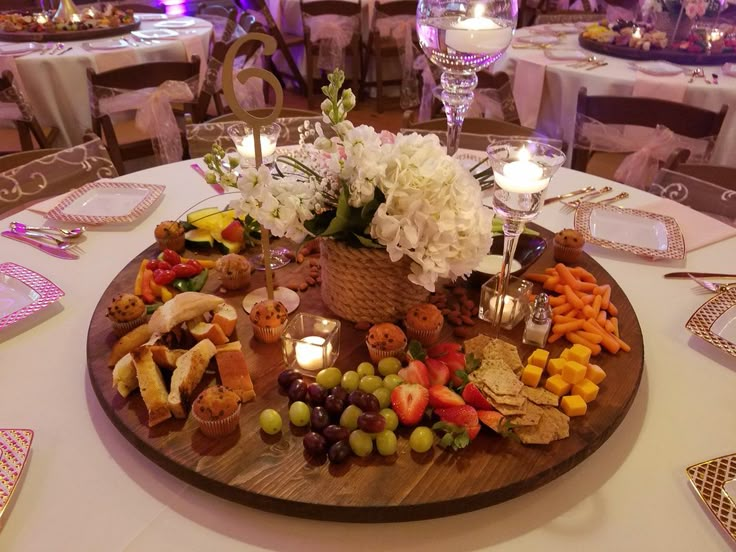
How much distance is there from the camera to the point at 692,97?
2551 mm

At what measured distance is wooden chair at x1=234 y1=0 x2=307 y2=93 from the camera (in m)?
4.75

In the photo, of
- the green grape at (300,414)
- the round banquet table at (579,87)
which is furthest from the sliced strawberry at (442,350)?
the round banquet table at (579,87)

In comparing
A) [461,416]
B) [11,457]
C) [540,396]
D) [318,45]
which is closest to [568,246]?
[540,396]

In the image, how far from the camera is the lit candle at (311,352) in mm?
955

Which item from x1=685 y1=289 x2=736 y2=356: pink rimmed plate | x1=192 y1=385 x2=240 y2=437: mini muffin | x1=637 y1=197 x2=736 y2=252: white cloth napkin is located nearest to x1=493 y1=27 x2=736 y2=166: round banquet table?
x1=637 y1=197 x2=736 y2=252: white cloth napkin

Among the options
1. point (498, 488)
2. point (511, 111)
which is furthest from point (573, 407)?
point (511, 111)

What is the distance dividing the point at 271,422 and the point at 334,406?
10cm

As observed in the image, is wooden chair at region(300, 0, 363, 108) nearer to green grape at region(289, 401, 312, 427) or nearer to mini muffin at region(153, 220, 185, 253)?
mini muffin at region(153, 220, 185, 253)

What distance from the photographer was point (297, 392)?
0.88 meters

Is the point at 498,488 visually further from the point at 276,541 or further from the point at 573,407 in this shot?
the point at 276,541

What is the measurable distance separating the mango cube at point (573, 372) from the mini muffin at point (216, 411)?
0.53 meters

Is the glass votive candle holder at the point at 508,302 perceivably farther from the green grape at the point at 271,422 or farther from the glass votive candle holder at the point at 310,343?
the green grape at the point at 271,422

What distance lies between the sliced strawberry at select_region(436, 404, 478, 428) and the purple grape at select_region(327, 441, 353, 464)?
16 cm

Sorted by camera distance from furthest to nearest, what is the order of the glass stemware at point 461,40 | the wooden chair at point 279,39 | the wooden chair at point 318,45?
1. the wooden chair at point 279,39
2. the wooden chair at point 318,45
3. the glass stemware at point 461,40
